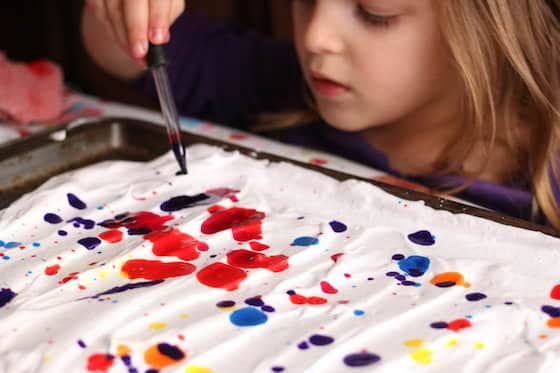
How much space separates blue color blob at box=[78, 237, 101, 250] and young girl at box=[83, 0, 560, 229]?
21cm

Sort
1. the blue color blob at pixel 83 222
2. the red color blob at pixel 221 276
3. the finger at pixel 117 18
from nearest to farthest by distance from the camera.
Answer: the red color blob at pixel 221 276 < the blue color blob at pixel 83 222 < the finger at pixel 117 18

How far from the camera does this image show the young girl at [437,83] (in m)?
0.86

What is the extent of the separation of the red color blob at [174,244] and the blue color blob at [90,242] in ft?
0.15

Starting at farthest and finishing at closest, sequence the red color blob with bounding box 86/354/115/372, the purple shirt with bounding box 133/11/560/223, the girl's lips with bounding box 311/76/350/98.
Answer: the purple shirt with bounding box 133/11/560/223, the girl's lips with bounding box 311/76/350/98, the red color blob with bounding box 86/354/115/372

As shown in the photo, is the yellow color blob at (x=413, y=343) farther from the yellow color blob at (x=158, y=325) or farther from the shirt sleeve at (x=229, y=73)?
the shirt sleeve at (x=229, y=73)

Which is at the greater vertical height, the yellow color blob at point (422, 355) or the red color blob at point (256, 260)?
the red color blob at point (256, 260)

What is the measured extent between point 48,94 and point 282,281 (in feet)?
2.13

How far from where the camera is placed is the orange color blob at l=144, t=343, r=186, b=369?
0.49 metres

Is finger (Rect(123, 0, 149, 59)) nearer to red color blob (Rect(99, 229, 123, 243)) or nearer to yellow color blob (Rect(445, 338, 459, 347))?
red color blob (Rect(99, 229, 123, 243))

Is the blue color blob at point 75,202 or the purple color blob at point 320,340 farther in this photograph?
the blue color blob at point 75,202

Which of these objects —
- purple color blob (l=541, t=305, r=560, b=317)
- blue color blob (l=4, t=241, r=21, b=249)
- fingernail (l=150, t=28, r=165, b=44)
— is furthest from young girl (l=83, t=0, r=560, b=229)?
purple color blob (l=541, t=305, r=560, b=317)

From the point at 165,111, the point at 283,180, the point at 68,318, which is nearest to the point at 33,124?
the point at 165,111

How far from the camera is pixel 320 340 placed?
20.5 inches

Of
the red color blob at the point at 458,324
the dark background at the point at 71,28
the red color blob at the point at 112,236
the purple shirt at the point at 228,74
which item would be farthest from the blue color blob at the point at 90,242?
the dark background at the point at 71,28
